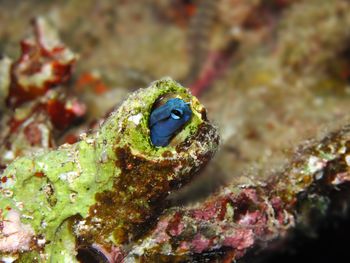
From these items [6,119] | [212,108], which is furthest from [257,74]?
[6,119]

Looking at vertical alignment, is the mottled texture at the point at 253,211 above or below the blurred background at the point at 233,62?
below

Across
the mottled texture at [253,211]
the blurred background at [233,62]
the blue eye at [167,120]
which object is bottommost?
the mottled texture at [253,211]

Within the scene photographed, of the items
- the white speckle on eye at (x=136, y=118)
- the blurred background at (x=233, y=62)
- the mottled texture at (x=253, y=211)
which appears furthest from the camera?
the blurred background at (x=233, y=62)

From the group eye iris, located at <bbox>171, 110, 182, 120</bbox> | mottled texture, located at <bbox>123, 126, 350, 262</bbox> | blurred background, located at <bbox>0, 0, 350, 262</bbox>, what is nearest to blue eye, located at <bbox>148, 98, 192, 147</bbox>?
eye iris, located at <bbox>171, 110, 182, 120</bbox>

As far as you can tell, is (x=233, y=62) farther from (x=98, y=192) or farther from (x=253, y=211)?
(x=98, y=192)

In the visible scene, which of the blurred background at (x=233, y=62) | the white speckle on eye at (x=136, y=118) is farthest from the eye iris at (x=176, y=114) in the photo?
the blurred background at (x=233, y=62)

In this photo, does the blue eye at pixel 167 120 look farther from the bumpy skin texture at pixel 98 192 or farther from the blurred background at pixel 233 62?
the blurred background at pixel 233 62

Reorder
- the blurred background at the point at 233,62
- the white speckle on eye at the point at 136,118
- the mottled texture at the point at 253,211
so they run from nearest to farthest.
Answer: the white speckle on eye at the point at 136,118 < the mottled texture at the point at 253,211 < the blurred background at the point at 233,62

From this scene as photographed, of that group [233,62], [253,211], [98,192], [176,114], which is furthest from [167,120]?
[233,62]

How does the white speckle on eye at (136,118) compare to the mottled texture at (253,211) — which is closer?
the white speckle on eye at (136,118)
